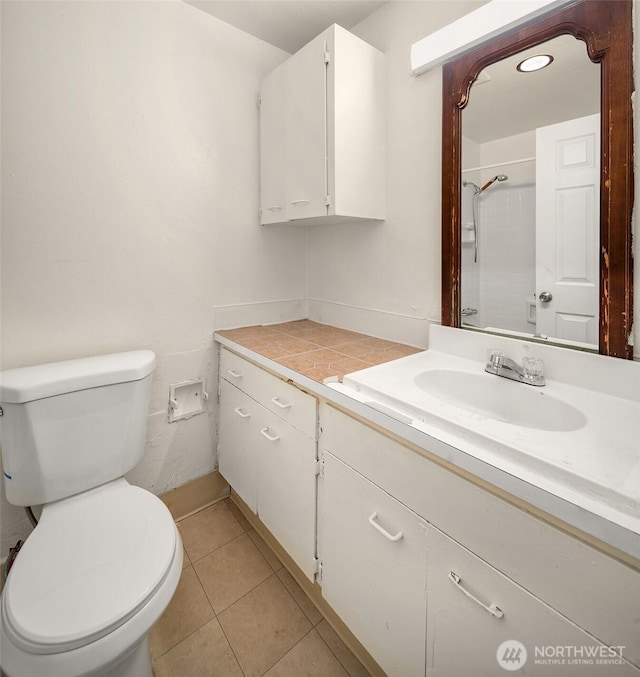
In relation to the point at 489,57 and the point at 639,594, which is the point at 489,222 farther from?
the point at 639,594

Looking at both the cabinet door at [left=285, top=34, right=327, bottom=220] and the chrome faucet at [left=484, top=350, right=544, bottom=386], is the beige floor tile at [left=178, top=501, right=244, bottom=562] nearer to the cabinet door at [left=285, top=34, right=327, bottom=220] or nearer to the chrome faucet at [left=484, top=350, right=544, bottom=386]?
the chrome faucet at [left=484, top=350, right=544, bottom=386]

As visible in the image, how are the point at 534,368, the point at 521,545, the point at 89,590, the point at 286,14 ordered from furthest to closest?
the point at 286,14 < the point at 534,368 < the point at 89,590 < the point at 521,545

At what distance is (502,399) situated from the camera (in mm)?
1083

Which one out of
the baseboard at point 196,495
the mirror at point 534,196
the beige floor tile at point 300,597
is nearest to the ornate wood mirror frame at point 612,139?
the mirror at point 534,196

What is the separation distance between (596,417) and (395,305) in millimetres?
884

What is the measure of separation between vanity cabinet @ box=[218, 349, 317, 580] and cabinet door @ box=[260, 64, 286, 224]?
75 cm

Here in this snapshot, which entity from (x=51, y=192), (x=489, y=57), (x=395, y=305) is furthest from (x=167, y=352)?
(x=489, y=57)

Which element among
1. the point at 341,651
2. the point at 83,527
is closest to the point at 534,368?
the point at 341,651

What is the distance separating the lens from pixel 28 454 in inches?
44.5

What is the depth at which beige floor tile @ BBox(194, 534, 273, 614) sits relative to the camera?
1.35 m

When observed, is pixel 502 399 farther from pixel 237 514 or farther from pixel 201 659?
pixel 237 514

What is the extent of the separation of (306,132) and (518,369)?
Answer: 1.24m

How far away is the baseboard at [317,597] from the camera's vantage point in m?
1.09

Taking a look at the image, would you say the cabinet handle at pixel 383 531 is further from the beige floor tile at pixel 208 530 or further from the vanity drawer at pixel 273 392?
the beige floor tile at pixel 208 530
